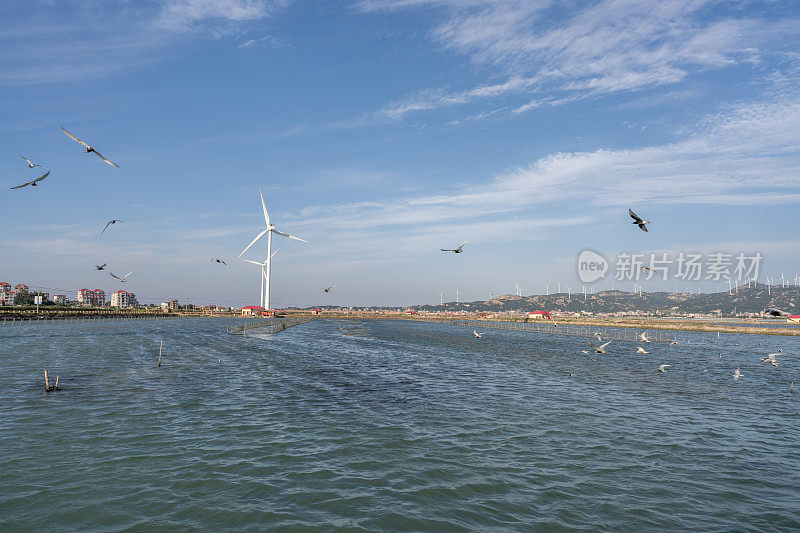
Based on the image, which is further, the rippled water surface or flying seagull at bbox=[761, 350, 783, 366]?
flying seagull at bbox=[761, 350, 783, 366]

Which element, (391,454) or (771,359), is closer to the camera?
(391,454)

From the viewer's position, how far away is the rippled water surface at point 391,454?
1332cm

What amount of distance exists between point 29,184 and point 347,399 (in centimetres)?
2511

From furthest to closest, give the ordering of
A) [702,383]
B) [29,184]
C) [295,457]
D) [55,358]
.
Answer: [55,358] → [702,383] → [29,184] → [295,457]

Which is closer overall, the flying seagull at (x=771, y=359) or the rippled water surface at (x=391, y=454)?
the rippled water surface at (x=391, y=454)

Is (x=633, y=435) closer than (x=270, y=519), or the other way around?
(x=270, y=519)

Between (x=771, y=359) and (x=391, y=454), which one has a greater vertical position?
(x=771, y=359)

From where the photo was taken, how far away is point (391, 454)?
61.1 ft

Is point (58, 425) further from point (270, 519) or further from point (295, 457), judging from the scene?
point (270, 519)

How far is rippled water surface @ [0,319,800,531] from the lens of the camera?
13.3 metres

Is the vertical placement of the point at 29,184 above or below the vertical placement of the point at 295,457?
above

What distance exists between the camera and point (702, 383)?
39.9 meters

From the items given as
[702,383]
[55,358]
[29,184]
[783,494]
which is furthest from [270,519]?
[55,358]

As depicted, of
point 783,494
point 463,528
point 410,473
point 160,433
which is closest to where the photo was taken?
point 463,528
